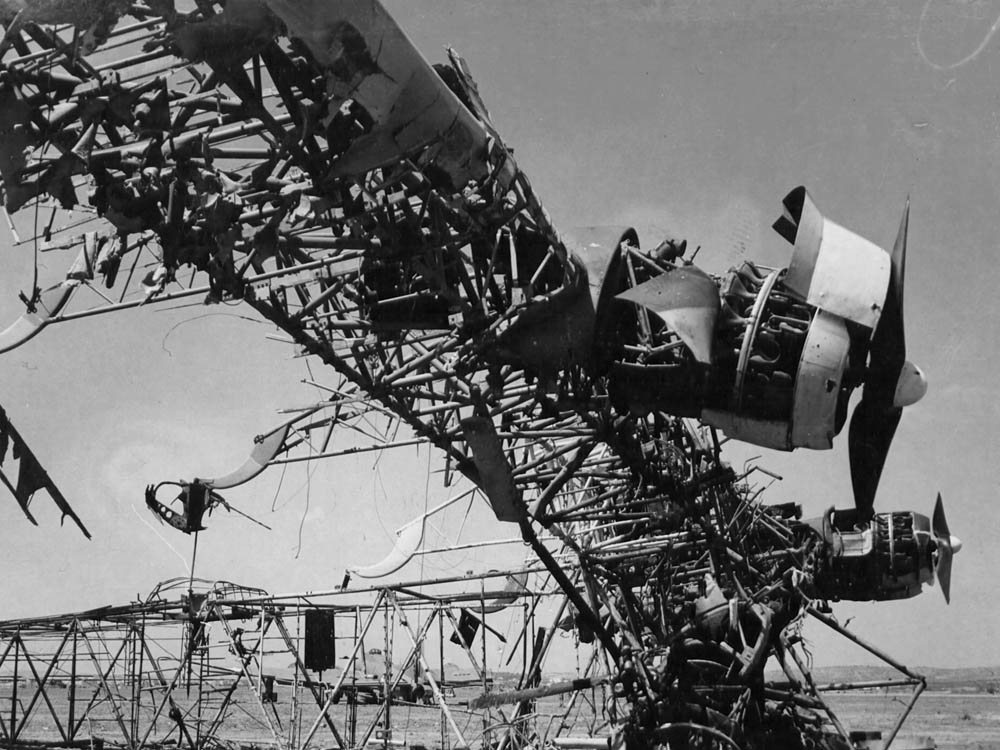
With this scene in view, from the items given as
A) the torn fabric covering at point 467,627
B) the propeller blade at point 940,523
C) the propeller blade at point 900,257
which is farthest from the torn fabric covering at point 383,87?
the torn fabric covering at point 467,627

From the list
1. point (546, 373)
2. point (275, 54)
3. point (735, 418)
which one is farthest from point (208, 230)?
point (735, 418)

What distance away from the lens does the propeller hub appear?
10.7 m

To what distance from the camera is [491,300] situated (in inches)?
439

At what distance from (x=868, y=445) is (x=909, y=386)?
854mm

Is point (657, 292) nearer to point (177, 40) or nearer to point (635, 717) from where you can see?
point (177, 40)

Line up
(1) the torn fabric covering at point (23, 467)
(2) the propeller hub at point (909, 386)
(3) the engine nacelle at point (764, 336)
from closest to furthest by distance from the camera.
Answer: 1. (1) the torn fabric covering at point (23, 467)
2. (3) the engine nacelle at point (764, 336)
3. (2) the propeller hub at point (909, 386)

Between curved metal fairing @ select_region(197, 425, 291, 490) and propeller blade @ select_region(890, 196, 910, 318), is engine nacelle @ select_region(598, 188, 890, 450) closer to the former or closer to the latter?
propeller blade @ select_region(890, 196, 910, 318)

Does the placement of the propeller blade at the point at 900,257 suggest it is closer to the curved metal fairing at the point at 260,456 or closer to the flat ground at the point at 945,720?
the curved metal fairing at the point at 260,456

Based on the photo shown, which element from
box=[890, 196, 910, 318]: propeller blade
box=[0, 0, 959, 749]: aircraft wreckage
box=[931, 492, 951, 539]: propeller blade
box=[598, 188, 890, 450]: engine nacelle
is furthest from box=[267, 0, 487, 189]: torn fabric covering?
box=[931, 492, 951, 539]: propeller blade

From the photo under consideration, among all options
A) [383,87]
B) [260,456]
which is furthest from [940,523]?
[383,87]

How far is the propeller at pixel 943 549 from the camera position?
1562 centimetres

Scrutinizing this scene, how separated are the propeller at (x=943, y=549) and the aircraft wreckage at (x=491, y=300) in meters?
0.05

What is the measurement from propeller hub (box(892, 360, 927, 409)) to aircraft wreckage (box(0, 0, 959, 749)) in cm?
4

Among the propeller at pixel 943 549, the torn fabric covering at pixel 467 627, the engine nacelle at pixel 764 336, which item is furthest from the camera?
the torn fabric covering at pixel 467 627
